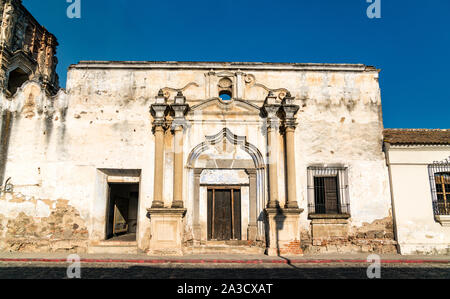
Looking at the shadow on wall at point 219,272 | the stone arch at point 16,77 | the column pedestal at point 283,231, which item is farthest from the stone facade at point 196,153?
the stone arch at point 16,77

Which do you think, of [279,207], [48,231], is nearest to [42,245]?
[48,231]

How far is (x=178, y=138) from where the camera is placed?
12.3m

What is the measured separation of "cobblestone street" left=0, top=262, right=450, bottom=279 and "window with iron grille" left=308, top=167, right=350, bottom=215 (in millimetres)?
2841

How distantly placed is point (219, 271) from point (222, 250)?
314cm

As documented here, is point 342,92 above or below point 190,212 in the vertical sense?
above

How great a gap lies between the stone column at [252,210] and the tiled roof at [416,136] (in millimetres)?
5137

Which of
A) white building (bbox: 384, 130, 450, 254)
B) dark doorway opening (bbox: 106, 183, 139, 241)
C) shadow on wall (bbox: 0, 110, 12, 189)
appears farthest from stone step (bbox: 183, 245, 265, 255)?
shadow on wall (bbox: 0, 110, 12, 189)

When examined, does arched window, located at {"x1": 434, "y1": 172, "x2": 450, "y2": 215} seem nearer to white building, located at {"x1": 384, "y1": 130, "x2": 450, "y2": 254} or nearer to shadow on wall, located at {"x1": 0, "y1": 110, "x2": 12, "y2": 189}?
white building, located at {"x1": 384, "y1": 130, "x2": 450, "y2": 254}

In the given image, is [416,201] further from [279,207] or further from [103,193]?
[103,193]

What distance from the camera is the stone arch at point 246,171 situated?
1203 cm

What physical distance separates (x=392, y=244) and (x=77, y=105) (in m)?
12.6

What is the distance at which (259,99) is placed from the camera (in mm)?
13156
